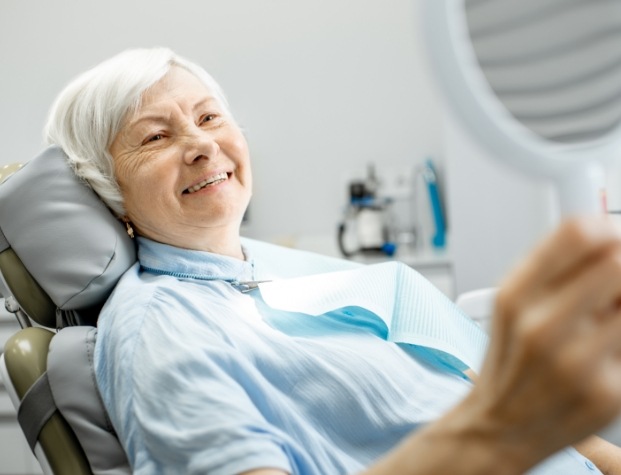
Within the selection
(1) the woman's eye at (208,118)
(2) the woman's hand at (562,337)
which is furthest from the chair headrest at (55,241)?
(2) the woman's hand at (562,337)

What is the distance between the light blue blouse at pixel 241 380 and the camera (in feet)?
2.94

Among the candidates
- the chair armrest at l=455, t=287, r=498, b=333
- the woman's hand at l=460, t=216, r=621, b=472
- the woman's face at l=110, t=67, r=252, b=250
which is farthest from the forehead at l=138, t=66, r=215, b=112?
the woman's hand at l=460, t=216, r=621, b=472

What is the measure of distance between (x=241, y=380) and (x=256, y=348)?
0.24 ft

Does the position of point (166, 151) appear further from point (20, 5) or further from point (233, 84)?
point (20, 5)

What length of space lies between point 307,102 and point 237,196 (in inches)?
81.6

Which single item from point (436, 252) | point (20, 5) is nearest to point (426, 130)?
point (436, 252)

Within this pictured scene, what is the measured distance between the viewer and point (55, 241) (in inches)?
48.9

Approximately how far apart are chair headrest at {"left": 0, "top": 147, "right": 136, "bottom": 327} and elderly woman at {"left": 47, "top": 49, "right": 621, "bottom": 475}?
52mm

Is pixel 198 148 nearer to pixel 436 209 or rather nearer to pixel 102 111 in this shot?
pixel 102 111

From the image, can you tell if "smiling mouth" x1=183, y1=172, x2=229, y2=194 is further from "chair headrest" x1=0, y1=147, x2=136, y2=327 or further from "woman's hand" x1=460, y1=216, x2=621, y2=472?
"woman's hand" x1=460, y1=216, x2=621, y2=472

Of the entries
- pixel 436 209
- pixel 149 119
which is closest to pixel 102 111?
pixel 149 119

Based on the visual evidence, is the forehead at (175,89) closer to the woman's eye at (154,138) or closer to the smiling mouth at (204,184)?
the woman's eye at (154,138)

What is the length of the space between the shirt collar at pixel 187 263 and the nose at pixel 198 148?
15 centimetres

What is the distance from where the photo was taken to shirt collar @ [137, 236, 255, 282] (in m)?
1.26
